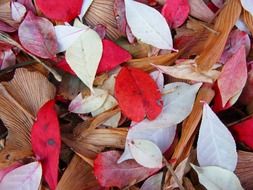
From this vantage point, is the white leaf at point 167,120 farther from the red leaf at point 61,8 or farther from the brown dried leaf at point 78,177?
the red leaf at point 61,8

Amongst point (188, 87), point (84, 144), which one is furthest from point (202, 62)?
point (84, 144)

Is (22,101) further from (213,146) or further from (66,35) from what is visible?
(213,146)

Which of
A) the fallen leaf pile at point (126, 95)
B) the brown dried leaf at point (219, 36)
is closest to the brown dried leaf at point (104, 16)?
the fallen leaf pile at point (126, 95)

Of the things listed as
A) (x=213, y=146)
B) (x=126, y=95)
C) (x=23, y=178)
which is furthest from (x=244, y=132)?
(x=23, y=178)

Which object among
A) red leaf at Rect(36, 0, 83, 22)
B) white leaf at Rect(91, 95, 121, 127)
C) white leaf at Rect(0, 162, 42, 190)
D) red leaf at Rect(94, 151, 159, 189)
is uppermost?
red leaf at Rect(36, 0, 83, 22)

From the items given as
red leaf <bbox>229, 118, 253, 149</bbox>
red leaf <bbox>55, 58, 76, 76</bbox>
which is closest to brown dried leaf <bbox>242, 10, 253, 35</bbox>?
red leaf <bbox>229, 118, 253, 149</bbox>

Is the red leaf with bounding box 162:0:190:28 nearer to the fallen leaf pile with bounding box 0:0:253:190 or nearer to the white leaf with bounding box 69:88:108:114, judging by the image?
the fallen leaf pile with bounding box 0:0:253:190

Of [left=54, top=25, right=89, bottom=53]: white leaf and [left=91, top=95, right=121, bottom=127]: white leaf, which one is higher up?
[left=54, top=25, right=89, bottom=53]: white leaf
